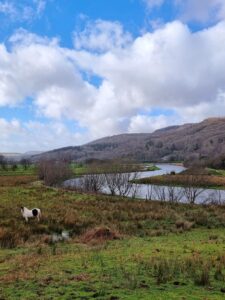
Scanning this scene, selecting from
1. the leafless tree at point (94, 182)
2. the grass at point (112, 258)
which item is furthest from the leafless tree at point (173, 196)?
the grass at point (112, 258)

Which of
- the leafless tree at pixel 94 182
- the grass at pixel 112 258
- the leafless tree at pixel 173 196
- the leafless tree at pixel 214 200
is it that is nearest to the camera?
the grass at pixel 112 258

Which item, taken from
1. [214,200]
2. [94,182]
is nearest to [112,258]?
[214,200]

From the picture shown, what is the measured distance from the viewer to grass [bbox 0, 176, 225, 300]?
926cm

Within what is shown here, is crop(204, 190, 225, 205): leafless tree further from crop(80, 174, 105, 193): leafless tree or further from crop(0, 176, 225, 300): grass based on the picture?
crop(80, 174, 105, 193): leafless tree

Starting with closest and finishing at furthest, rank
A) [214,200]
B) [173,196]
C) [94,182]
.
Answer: [214,200] < [173,196] < [94,182]

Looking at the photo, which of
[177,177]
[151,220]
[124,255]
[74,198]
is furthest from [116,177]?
[124,255]

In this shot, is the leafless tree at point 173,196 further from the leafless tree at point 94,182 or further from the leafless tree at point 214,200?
the leafless tree at point 94,182

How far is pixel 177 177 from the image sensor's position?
86812 millimetres

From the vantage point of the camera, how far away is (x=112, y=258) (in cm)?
1380

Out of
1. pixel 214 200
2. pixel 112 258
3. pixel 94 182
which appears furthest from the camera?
pixel 94 182

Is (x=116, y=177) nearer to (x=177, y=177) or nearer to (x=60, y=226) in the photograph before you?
(x=177, y=177)

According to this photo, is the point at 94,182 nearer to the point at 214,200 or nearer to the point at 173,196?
the point at 173,196

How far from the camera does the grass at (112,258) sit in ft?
30.4

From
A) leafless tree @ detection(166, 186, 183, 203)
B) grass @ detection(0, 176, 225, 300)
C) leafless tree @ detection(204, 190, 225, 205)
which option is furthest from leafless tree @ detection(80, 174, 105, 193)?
grass @ detection(0, 176, 225, 300)
